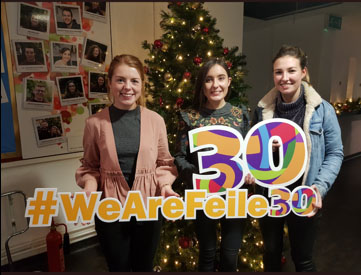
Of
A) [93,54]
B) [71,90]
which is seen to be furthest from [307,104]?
[71,90]

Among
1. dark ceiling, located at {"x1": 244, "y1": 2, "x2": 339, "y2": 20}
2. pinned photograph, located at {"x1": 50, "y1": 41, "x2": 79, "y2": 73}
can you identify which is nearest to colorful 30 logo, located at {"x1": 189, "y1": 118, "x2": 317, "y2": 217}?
dark ceiling, located at {"x1": 244, "y1": 2, "x2": 339, "y2": 20}

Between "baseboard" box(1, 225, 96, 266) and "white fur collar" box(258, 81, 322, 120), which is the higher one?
"white fur collar" box(258, 81, 322, 120)

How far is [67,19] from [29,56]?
0.33m

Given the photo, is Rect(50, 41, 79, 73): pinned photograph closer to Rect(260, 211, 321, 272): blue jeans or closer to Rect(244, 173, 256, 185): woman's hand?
Rect(244, 173, 256, 185): woman's hand

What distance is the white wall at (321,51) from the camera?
64.1 inches

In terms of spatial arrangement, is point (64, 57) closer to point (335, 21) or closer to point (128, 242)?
point (128, 242)

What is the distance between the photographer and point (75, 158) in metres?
1.97

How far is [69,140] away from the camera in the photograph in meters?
1.87

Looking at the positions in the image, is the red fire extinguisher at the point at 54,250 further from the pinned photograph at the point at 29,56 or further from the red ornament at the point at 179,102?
the red ornament at the point at 179,102

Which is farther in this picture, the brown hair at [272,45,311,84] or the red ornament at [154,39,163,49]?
the red ornament at [154,39,163,49]

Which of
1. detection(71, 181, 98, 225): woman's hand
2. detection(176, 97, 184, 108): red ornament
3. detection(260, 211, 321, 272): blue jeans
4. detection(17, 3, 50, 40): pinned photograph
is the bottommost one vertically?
detection(260, 211, 321, 272): blue jeans

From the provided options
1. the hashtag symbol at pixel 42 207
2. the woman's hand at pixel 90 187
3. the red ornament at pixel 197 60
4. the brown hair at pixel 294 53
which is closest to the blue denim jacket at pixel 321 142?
the brown hair at pixel 294 53

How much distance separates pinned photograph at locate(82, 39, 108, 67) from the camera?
1.74 meters

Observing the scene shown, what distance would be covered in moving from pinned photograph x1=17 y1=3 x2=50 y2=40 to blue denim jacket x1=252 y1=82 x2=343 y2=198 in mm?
1419
